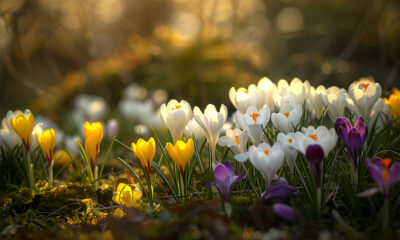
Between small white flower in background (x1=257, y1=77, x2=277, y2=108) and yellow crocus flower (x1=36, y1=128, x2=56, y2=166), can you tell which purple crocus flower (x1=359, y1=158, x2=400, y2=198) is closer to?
small white flower in background (x1=257, y1=77, x2=277, y2=108)

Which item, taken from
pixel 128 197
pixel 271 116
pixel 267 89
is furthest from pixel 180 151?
pixel 267 89

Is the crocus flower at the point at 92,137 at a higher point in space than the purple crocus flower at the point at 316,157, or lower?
higher

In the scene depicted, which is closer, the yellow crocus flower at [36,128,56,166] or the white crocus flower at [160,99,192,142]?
the white crocus flower at [160,99,192,142]

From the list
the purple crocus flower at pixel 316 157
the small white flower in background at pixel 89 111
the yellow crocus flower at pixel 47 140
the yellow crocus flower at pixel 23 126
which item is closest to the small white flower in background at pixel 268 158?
the purple crocus flower at pixel 316 157

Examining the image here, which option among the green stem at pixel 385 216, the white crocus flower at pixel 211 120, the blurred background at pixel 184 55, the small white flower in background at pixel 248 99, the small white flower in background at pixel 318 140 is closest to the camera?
the green stem at pixel 385 216

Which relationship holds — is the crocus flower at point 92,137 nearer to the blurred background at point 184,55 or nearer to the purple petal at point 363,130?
the purple petal at point 363,130

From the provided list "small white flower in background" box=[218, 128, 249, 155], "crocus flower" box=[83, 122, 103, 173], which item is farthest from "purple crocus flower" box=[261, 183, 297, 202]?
"crocus flower" box=[83, 122, 103, 173]
